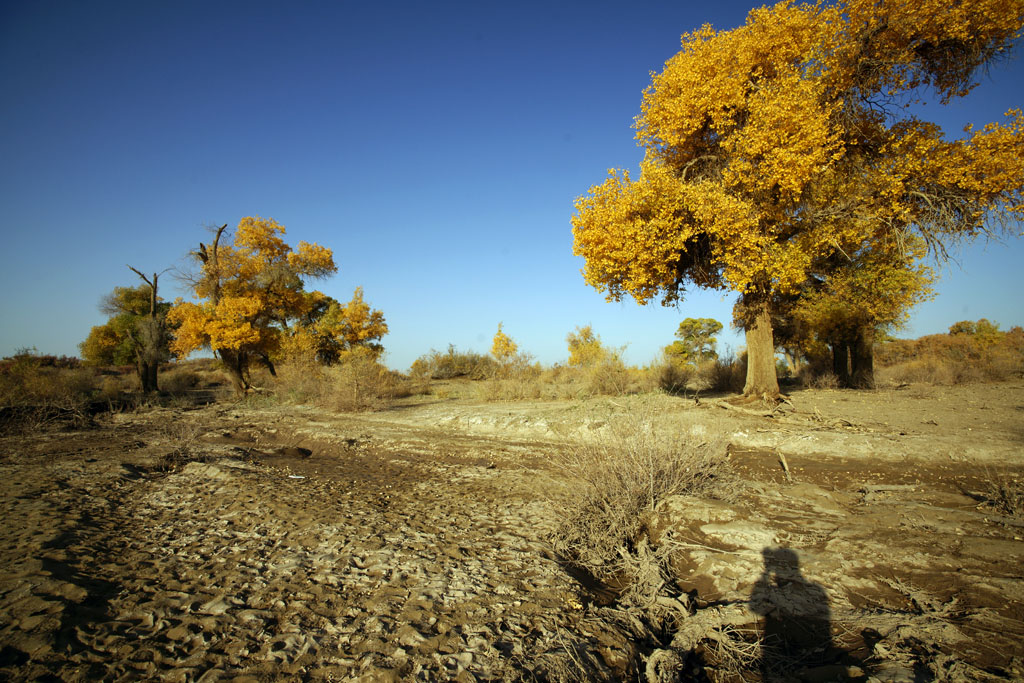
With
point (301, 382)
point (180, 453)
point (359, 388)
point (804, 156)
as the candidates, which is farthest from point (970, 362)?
point (301, 382)

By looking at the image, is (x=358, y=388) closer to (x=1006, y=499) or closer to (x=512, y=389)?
(x=512, y=389)

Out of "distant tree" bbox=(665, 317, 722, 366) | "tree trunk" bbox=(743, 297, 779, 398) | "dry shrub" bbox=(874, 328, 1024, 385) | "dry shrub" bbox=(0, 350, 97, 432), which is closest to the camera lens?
"dry shrub" bbox=(0, 350, 97, 432)

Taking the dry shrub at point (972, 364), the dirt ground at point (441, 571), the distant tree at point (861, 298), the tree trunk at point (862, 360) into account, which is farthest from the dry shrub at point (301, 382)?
the dry shrub at point (972, 364)

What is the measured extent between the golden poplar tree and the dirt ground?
14.1 ft

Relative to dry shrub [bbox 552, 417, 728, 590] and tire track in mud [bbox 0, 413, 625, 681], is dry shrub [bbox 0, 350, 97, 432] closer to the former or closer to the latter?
tire track in mud [bbox 0, 413, 625, 681]

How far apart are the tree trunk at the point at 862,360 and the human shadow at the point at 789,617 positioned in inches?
544

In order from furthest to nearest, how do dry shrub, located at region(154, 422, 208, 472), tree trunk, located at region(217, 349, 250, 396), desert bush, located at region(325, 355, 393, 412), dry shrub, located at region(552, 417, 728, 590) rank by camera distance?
tree trunk, located at region(217, 349, 250, 396) < desert bush, located at region(325, 355, 393, 412) < dry shrub, located at region(154, 422, 208, 472) < dry shrub, located at region(552, 417, 728, 590)

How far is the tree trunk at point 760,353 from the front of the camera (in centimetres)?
946

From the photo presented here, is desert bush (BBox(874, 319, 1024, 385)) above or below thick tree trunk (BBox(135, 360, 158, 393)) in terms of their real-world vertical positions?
above

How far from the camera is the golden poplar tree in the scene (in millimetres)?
7766

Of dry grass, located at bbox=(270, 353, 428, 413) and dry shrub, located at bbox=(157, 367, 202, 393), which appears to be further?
dry shrub, located at bbox=(157, 367, 202, 393)

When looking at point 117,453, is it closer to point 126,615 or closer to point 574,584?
point 126,615

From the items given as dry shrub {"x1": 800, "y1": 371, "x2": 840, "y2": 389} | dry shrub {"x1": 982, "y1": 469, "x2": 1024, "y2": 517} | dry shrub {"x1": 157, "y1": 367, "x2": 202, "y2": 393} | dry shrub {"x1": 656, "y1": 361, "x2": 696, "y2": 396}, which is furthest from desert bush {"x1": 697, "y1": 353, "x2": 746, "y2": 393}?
dry shrub {"x1": 157, "y1": 367, "x2": 202, "y2": 393}

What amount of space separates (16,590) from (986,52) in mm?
14736
